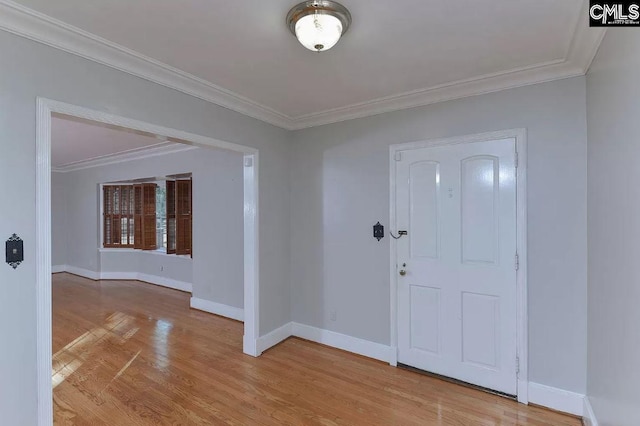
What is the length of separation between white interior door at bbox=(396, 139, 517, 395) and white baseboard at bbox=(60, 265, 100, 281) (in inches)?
268

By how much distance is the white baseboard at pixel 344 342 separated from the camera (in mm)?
3054

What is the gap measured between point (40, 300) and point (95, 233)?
239 inches

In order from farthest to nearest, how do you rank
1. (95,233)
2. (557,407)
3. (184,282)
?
(95,233) < (184,282) < (557,407)

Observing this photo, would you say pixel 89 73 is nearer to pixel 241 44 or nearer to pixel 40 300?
pixel 241 44

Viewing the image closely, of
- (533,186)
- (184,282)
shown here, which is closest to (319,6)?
(533,186)

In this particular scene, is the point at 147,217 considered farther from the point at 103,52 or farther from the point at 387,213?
the point at 387,213

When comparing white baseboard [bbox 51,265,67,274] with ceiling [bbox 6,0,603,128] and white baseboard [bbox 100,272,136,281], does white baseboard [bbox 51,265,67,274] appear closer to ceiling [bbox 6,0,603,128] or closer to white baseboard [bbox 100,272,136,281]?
white baseboard [bbox 100,272,136,281]

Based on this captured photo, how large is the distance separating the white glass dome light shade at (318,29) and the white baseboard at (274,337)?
9.13 ft

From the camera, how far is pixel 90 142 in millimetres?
4828

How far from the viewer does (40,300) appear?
1746mm

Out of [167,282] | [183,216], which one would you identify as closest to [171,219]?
[183,216]

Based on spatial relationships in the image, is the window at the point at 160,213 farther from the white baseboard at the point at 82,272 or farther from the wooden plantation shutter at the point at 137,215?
the white baseboard at the point at 82,272

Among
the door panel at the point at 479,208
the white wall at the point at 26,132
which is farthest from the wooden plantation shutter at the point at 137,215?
the door panel at the point at 479,208

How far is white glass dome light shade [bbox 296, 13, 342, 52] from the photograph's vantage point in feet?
5.31
